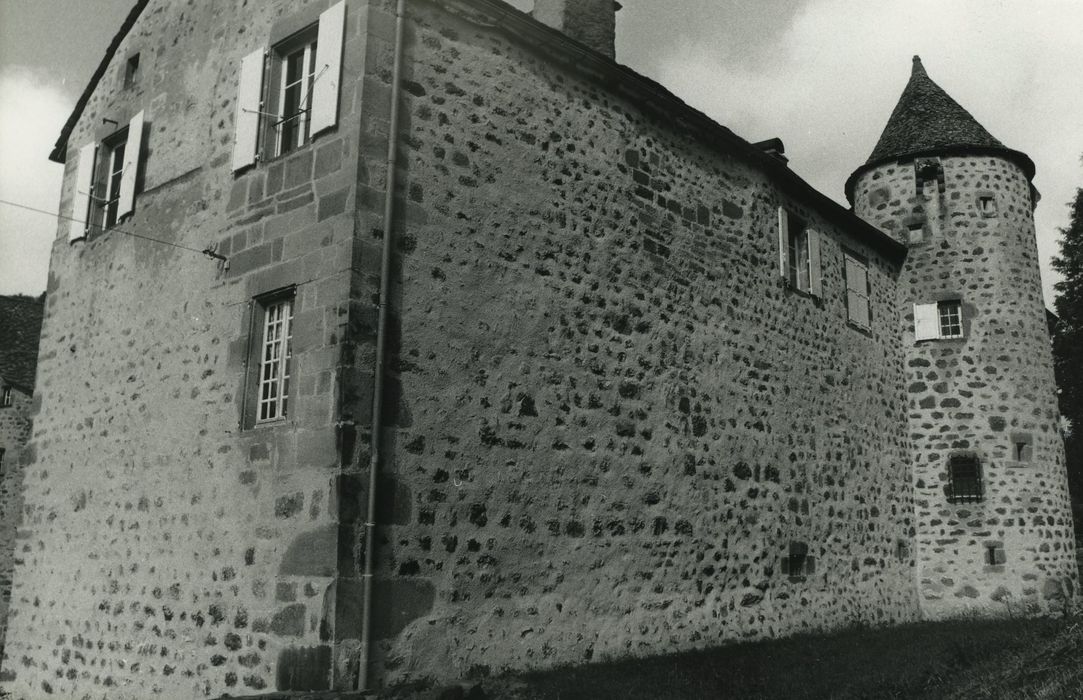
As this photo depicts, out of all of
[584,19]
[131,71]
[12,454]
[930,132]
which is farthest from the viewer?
[12,454]

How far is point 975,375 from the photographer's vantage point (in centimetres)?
1536

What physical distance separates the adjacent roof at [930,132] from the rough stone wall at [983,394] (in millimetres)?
230

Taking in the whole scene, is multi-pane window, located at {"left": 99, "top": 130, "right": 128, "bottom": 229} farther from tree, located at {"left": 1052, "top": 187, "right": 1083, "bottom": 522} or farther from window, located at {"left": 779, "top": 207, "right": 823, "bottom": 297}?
tree, located at {"left": 1052, "top": 187, "right": 1083, "bottom": 522}

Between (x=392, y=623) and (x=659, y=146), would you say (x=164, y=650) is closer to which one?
(x=392, y=623)

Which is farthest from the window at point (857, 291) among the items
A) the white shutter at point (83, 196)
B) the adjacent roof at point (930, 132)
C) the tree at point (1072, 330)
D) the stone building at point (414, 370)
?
the tree at point (1072, 330)

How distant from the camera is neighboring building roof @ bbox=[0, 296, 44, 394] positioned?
80.5ft

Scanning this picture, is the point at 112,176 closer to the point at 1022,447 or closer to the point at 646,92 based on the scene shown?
the point at 646,92

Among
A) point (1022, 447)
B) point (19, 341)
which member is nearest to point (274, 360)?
point (1022, 447)

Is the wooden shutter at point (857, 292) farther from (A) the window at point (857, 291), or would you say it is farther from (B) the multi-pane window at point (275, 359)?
(B) the multi-pane window at point (275, 359)

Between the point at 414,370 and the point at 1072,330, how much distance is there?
2475 cm

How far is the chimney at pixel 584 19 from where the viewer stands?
1121 cm

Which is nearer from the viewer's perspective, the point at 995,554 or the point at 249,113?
the point at 249,113

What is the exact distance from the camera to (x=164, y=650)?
7988 millimetres

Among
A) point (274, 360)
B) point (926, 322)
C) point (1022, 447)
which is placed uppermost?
point (926, 322)
